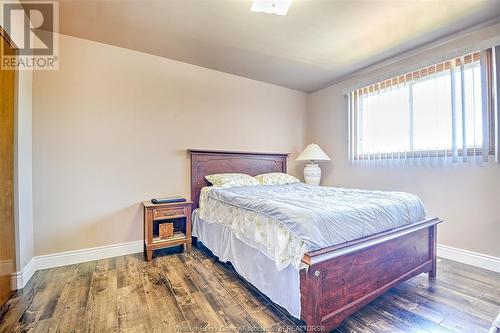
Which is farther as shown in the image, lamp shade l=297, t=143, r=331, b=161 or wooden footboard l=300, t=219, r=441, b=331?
lamp shade l=297, t=143, r=331, b=161

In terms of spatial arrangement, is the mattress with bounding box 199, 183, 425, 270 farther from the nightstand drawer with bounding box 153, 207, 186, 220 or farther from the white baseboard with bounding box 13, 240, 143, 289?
the white baseboard with bounding box 13, 240, 143, 289

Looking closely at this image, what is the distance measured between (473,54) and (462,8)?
603mm

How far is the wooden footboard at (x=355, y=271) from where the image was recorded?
1.35 metres

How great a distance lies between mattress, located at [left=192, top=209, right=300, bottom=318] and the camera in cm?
150

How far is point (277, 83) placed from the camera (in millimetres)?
4062

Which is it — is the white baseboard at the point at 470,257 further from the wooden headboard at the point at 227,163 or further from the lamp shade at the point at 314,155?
the wooden headboard at the point at 227,163

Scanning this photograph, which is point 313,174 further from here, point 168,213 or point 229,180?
point 168,213

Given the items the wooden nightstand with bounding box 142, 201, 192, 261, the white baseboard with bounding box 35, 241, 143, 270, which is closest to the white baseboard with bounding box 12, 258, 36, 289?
the white baseboard with bounding box 35, 241, 143, 270

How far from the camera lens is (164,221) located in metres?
2.99

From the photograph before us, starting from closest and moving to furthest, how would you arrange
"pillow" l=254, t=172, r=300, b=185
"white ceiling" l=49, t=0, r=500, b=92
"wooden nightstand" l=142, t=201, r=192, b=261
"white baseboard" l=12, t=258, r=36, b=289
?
"white baseboard" l=12, t=258, r=36, b=289
"white ceiling" l=49, t=0, r=500, b=92
"wooden nightstand" l=142, t=201, r=192, b=261
"pillow" l=254, t=172, r=300, b=185

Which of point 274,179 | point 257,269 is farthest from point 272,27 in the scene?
point 257,269

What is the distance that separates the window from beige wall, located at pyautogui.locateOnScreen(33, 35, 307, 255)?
2154mm

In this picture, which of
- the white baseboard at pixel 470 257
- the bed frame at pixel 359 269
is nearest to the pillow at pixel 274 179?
the bed frame at pixel 359 269

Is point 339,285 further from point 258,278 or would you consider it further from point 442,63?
point 442,63
